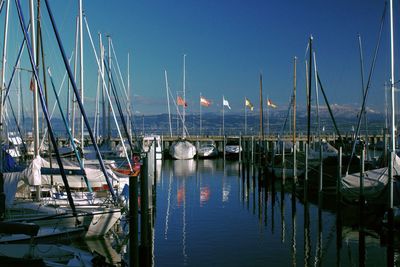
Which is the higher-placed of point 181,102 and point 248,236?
point 181,102

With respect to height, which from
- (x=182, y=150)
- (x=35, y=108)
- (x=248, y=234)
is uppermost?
(x=35, y=108)

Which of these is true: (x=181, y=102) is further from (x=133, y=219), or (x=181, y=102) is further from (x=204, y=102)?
(x=133, y=219)

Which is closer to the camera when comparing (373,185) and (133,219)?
(133,219)

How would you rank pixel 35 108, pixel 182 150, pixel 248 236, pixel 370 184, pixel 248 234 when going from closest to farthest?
1. pixel 35 108
2. pixel 248 236
3. pixel 248 234
4. pixel 370 184
5. pixel 182 150

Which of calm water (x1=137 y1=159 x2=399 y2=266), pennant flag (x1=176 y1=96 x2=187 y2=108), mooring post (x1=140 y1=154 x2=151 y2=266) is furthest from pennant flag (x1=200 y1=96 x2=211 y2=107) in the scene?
mooring post (x1=140 y1=154 x2=151 y2=266)

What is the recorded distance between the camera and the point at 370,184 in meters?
24.3

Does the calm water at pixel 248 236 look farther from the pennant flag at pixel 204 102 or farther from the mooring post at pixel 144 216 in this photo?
the pennant flag at pixel 204 102

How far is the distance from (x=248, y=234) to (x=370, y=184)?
5.73 m

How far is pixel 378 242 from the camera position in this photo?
21.1 m

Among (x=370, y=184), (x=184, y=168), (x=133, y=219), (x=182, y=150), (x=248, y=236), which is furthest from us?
(x=182, y=150)

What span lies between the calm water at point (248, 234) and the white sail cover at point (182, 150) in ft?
83.5

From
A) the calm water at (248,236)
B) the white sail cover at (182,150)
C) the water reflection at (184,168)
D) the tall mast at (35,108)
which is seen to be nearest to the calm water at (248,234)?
the calm water at (248,236)

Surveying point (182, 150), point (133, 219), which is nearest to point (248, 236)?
point (133, 219)

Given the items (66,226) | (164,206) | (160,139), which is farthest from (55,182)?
(160,139)
